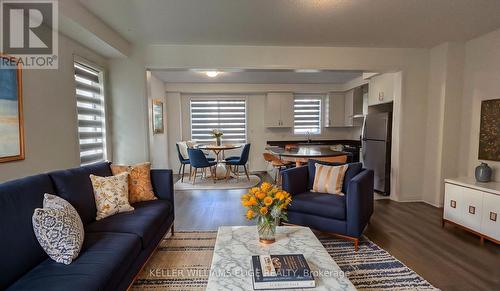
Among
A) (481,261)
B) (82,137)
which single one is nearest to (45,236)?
(82,137)

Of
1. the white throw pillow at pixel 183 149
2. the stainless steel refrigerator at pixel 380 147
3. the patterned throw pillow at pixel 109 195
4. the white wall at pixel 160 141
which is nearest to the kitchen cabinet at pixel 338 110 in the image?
the stainless steel refrigerator at pixel 380 147

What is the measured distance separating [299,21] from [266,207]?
2282 mm

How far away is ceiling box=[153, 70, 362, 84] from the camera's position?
5426mm

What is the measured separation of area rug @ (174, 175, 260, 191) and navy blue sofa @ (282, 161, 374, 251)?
7.58 ft

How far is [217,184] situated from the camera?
17.9ft

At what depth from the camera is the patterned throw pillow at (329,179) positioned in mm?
2947

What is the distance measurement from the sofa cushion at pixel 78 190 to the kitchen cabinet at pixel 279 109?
4.90 m

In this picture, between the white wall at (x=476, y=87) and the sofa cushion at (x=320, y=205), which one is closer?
the sofa cushion at (x=320, y=205)

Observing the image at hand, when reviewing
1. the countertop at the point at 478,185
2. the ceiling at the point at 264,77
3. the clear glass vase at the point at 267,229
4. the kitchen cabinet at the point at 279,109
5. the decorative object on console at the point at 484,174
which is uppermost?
the ceiling at the point at 264,77

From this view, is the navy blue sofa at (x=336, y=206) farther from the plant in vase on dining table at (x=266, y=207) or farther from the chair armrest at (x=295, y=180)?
the plant in vase on dining table at (x=266, y=207)

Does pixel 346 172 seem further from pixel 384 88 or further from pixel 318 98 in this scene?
pixel 318 98

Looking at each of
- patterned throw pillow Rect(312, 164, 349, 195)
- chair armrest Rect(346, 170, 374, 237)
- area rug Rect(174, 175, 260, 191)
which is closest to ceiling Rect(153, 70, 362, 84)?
area rug Rect(174, 175, 260, 191)

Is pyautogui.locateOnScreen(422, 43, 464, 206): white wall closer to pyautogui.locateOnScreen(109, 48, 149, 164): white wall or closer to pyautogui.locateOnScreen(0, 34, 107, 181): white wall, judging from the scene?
pyautogui.locateOnScreen(109, 48, 149, 164): white wall

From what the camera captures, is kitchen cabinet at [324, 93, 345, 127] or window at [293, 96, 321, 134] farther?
window at [293, 96, 321, 134]
